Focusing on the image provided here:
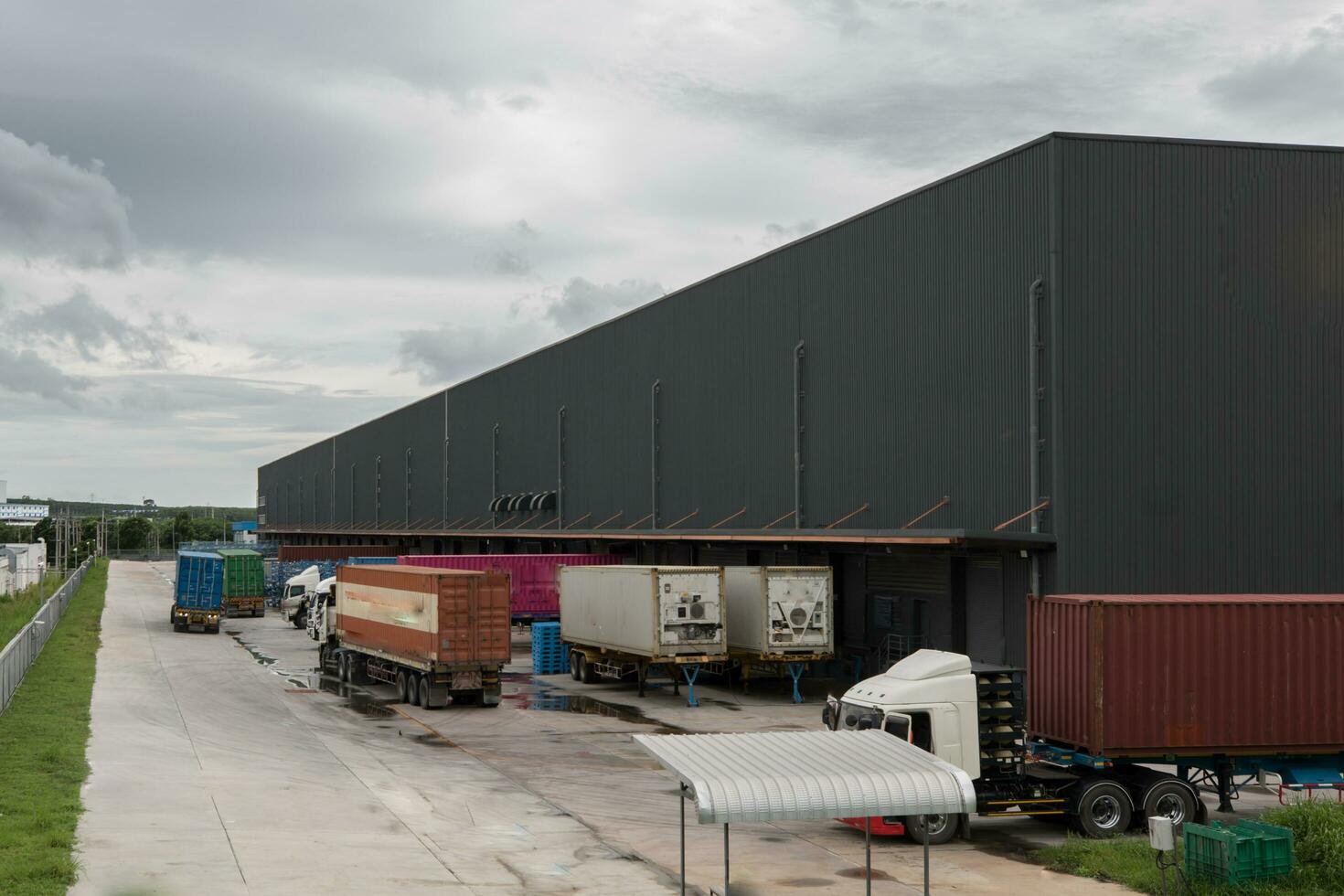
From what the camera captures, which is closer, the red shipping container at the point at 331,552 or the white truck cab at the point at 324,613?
the white truck cab at the point at 324,613

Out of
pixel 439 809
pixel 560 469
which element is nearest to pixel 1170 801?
pixel 439 809

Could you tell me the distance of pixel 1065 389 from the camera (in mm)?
32469

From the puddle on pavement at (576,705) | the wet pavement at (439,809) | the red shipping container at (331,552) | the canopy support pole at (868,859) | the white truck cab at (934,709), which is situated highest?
the red shipping container at (331,552)

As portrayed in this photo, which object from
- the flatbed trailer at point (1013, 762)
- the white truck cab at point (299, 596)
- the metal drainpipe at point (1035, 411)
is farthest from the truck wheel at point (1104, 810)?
the white truck cab at point (299, 596)

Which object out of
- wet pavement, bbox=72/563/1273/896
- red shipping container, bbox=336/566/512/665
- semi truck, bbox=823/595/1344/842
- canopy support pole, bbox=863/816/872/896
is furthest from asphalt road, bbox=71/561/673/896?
semi truck, bbox=823/595/1344/842

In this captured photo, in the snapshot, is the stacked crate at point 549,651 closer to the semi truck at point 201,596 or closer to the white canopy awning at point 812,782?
the semi truck at point 201,596

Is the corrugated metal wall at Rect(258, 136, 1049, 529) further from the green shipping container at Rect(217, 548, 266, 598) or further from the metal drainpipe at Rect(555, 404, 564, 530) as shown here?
the green shipping container at Rect(217, 548, 266, 598)

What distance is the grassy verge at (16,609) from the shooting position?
165 ft

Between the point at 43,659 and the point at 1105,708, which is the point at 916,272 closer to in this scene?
the point at 1105,708

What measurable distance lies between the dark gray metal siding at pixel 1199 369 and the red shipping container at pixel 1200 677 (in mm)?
11613

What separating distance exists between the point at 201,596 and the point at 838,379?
118 feet

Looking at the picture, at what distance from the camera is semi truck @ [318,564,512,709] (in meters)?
35.1

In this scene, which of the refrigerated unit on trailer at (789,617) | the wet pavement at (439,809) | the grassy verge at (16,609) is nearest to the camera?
the wet pavement at (439,809)

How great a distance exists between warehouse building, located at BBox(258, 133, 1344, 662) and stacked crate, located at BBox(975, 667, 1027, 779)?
10.5 m
